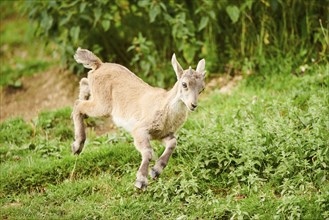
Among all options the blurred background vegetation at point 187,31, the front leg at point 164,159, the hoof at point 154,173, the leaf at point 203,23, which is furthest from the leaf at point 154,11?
the hoof at point 154,173

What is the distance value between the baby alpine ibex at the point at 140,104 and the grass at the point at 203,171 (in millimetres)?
368

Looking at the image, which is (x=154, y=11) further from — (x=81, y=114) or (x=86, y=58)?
(x=81, y=114)

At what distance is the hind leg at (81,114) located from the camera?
7.36m

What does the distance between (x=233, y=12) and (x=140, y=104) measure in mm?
2949

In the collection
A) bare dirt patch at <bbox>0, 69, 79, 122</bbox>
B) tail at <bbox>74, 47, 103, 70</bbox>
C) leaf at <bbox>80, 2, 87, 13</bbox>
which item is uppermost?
leaf at <bbox>80, 2, 87, 13</bbox>

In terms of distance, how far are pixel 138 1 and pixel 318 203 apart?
495cm

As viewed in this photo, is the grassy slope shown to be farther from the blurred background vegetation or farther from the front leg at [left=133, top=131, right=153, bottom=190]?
the front leg at [left=133, top=131, right=153, bottom=190]

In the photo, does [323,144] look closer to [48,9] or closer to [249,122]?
[249,122]

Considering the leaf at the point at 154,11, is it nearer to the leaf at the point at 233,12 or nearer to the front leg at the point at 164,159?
the leaf at the point at 233,12

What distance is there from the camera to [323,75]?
343 inches

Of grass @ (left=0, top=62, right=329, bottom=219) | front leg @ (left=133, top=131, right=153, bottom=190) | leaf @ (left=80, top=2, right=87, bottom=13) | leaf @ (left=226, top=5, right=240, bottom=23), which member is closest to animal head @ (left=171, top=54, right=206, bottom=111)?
front leg @ (left=133, top=131, right=153, bottom=190)

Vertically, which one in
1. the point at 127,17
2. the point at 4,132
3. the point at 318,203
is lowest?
the point at 4,132

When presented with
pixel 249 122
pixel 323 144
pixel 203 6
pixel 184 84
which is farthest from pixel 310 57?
pixel 184 84

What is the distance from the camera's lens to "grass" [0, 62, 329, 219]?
20.7 feet
